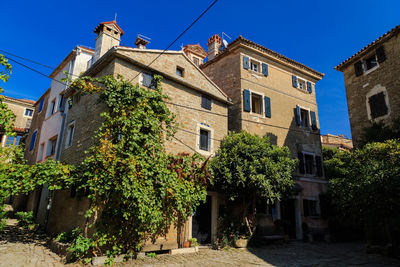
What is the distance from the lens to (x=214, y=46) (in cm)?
1872

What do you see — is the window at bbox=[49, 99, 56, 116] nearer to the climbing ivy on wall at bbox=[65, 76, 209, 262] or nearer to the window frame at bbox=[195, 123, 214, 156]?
the climbing ivy on wall at bbox=[65, 76, 209, 262]

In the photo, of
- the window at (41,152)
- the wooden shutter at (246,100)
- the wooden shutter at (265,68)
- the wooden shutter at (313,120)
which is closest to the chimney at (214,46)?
the wooden shutter at (265,68)

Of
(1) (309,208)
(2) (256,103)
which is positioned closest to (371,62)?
(2) (256,103)

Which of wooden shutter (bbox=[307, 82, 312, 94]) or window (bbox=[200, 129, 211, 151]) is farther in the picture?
wooden shutter (bbox=[307, 82, 312, 94])

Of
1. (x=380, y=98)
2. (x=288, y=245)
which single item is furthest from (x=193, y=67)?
(x=380, y=98)

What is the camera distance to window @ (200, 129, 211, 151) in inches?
500

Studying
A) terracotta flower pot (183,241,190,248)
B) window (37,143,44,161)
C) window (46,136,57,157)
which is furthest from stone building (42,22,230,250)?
window (37,143,44,161)

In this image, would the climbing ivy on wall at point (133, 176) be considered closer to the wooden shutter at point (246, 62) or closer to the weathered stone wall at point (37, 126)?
the wooden shutter at point (246, 62)

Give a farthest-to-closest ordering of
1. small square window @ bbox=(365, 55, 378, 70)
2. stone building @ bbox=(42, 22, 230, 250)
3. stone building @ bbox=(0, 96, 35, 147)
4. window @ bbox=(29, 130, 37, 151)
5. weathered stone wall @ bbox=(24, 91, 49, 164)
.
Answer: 1. stone building @ bbox=(0, 96, 35, 147)
2. small square window @ bbox=(365, 55, 378, 70)
3. window @ bbox=(29, 130, 37, 151)
4. weathered stone wall @ bbox=(24, 91, 49, 164)
5. stone building @ bbox=(42, 22, 230, 250)

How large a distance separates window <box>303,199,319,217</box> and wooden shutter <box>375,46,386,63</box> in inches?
425

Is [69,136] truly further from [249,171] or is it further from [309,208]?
[309,208]

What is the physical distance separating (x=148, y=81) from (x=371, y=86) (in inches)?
626

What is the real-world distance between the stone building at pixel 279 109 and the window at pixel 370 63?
4.92m

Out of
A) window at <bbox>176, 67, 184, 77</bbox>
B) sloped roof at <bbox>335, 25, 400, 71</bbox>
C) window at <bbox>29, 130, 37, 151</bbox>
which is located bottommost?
window at <bbox>29, 130, 37, 151</bbox>
